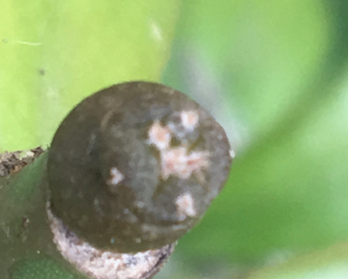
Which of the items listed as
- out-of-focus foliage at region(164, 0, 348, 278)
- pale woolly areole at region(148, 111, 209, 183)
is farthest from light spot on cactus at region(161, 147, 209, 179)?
out-of-focus foliage at region(164, 0, 348, 278)

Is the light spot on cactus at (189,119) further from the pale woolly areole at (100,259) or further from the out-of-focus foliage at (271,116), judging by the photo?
the out-of-focus foliage at (271,116)

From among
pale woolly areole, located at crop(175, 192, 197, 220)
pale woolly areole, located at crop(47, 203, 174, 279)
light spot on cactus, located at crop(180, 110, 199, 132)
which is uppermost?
light spot on cactus, located at crop(180, 110, 199, 132)

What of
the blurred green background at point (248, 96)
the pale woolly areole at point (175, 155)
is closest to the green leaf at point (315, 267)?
the blurred green background at point (248, 96)

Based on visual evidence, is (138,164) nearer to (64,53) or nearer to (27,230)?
(27,230)

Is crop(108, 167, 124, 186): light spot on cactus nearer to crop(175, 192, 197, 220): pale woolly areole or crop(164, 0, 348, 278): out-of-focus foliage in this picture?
crop(175, 192, 197, 220): pale woolly areole

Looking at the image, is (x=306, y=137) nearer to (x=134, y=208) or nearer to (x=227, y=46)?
(x=227, y=46)

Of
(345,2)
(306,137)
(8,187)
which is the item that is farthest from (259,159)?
(8,187)
